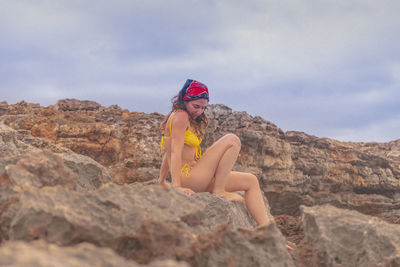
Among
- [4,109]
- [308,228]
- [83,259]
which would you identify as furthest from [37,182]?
[4,109]

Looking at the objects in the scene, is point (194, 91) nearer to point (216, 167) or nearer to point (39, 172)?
point (216, 167)

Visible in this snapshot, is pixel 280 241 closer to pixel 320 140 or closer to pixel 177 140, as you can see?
pixel 177 140

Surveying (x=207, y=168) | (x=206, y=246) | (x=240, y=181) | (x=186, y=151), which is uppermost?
(x=186, y=151)

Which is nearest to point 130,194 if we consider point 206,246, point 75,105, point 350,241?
point 206,246

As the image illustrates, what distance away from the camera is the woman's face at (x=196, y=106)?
16.5 ft

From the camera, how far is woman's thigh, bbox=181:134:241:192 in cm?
483

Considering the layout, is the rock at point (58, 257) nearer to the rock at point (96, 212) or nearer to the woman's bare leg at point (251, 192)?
the rock at point (96, 212)

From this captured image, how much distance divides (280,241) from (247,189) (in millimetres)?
2200

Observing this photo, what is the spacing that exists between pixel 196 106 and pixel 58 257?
148 inches

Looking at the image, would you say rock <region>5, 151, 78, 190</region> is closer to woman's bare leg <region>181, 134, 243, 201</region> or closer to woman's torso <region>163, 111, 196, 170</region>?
woman's bare leg <region>181, 134, 243, 201</region>

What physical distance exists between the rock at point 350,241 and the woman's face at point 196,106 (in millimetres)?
2418

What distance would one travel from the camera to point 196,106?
5.06m

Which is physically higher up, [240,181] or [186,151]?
[186,151]

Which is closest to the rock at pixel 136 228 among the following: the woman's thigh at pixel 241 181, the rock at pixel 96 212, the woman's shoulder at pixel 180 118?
the rock at pixel 96 212
